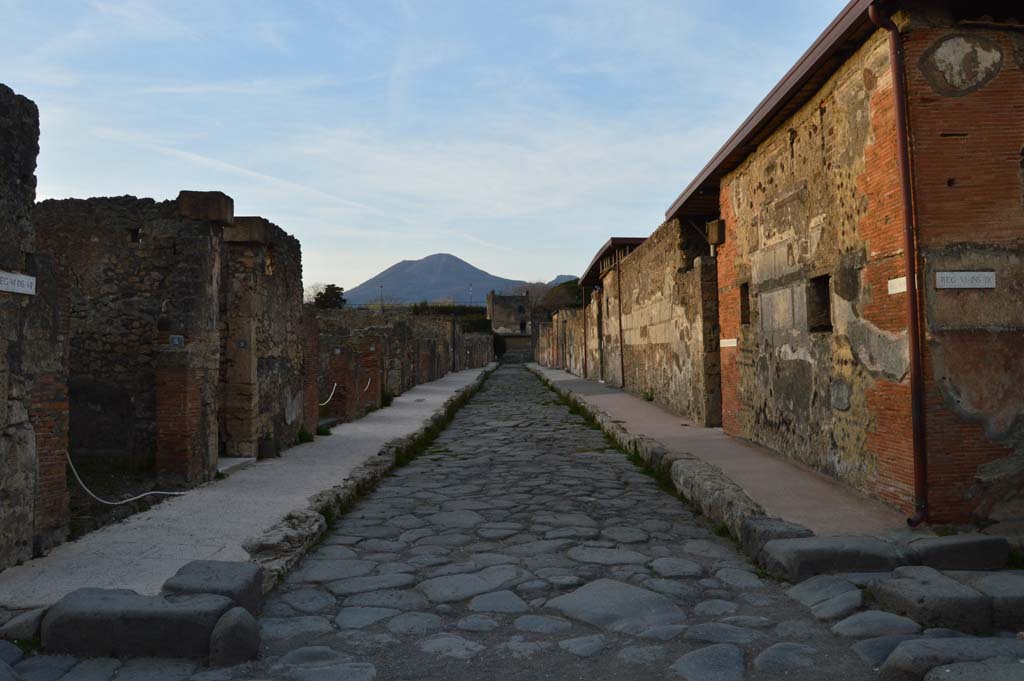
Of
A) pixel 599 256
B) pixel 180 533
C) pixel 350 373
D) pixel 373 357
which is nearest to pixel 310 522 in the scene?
pixel 180 533

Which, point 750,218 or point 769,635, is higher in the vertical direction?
point 750,218

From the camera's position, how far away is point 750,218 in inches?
333

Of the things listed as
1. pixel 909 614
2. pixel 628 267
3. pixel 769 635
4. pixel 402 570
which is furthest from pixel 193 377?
pixel 628 267

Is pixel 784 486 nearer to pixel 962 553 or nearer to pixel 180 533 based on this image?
pixel 962 553

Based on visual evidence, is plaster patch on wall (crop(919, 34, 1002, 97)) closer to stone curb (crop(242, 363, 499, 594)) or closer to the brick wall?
stone curb (crop(242, 363, 499, 594))

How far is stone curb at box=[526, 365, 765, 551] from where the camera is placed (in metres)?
5.08

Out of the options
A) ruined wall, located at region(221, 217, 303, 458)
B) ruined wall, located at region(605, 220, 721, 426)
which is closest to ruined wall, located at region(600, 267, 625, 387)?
ruined wall, located at region(605, 220, 721, 426)

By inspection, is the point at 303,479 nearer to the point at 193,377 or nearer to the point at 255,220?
the point at 193,377

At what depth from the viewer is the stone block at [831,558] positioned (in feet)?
13.3

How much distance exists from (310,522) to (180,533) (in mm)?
815

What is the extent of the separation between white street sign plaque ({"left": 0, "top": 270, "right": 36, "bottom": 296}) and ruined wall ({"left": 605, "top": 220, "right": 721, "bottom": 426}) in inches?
329

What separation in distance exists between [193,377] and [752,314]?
5.87 meters

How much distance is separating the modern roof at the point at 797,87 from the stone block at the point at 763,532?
3.33 meters

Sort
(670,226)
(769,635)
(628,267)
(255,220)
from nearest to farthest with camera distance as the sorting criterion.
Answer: (769,635) < (255,220) < (670,226) < (628,267)
